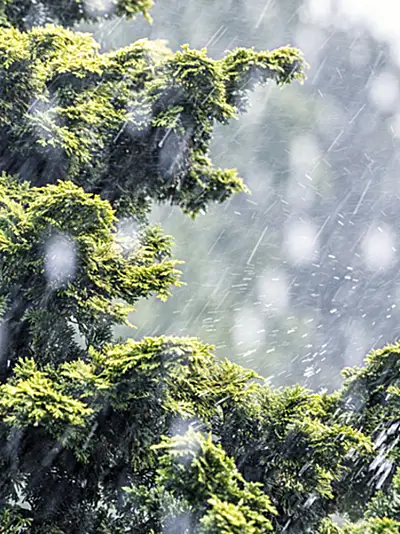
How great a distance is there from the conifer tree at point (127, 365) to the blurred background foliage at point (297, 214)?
1130 cm

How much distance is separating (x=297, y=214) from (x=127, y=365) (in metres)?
19.6

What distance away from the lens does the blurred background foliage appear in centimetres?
1850

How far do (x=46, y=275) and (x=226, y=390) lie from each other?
1220mm

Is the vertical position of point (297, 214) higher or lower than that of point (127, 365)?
higher

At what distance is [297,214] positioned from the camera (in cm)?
2267

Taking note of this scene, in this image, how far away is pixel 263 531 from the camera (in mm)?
3219

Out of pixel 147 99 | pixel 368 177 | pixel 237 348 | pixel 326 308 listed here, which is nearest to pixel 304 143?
pixel 368 177

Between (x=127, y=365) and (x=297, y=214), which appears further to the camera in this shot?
(x=297, y=214)

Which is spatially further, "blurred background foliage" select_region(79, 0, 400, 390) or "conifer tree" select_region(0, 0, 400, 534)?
"blurred background foliage" select_region(79, 0, 400, 390)

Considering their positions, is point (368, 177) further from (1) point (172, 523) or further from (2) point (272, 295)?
(1) point (172, 523)

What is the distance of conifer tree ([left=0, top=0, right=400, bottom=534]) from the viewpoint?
11.6 feet

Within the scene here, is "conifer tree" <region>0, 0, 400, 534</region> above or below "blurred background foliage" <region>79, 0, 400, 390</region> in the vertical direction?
below

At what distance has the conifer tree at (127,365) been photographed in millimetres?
3551

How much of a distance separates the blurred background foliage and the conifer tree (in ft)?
37.1
